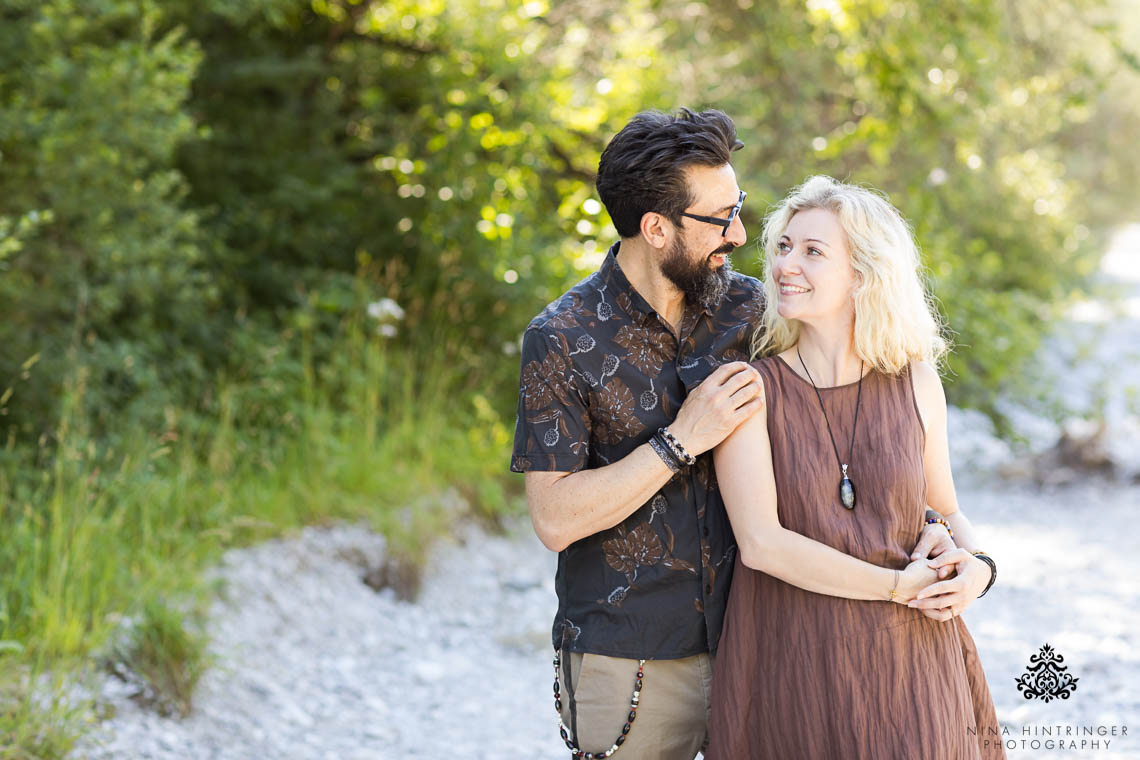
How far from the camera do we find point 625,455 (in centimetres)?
247

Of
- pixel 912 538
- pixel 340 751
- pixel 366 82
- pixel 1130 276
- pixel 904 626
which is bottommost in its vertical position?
pixel 340 751

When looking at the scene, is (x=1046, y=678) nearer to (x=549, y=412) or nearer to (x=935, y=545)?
(x=935, y=545)

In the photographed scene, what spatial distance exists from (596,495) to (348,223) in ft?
19.0

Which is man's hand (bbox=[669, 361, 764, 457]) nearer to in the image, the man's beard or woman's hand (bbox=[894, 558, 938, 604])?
the man's beard

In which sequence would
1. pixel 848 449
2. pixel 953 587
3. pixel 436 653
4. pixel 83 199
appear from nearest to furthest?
pixel 953 587
pixel 848 449
pixel 436 653
pixel 83 199

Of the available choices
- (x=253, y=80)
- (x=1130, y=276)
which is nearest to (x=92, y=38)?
(x=253, y=80)

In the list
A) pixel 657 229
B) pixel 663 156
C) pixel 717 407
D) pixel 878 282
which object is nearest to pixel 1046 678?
pixel 878 282

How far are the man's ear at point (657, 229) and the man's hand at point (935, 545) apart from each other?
84cm

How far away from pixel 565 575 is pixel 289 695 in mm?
2711

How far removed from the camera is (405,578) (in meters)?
6.03

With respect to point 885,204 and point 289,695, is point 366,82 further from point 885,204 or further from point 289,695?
point 885,204

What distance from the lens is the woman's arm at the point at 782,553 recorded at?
2279 mm

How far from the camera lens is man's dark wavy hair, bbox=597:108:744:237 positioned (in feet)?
8.00

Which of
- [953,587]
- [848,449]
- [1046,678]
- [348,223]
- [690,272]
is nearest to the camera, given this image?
[953,587]
